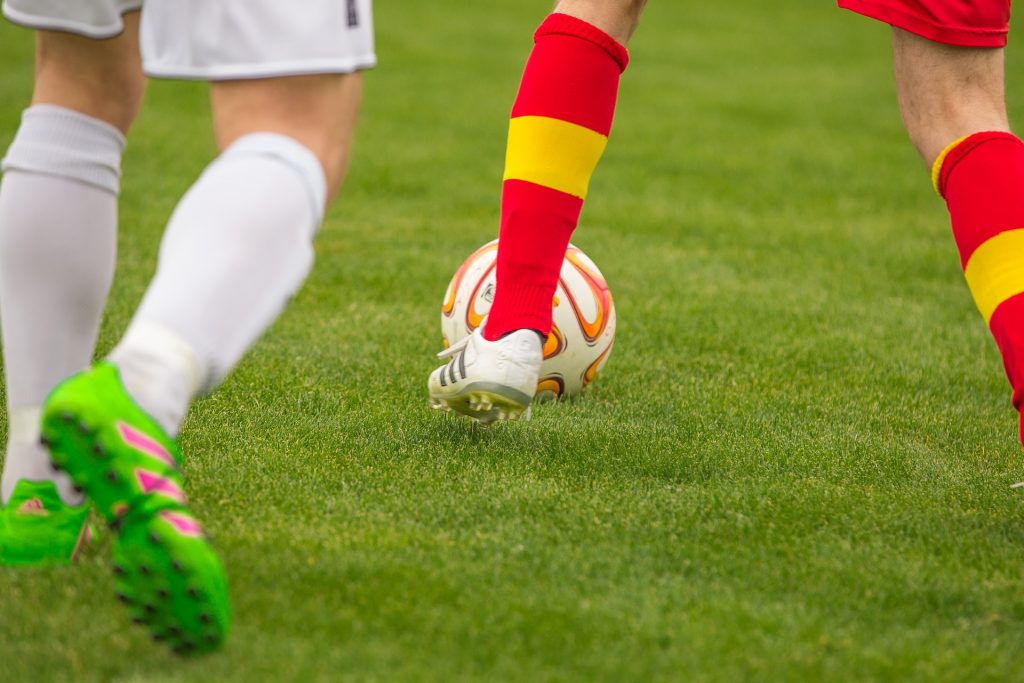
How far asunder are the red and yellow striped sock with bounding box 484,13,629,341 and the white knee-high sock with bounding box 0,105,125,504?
77cm

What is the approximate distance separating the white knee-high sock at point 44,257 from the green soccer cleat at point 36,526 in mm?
16

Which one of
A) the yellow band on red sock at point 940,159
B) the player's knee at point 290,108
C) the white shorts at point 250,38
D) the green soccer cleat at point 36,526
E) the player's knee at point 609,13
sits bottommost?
the green soccer cleat at point 36,526

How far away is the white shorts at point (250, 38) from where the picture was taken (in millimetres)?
1471

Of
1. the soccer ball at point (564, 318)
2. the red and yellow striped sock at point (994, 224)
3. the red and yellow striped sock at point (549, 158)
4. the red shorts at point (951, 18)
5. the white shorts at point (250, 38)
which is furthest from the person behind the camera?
the soccer ball at point (564, 318)

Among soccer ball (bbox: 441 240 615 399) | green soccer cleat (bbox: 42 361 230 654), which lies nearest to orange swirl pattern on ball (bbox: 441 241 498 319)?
soccer ball (bbox: 441 240 615 399)

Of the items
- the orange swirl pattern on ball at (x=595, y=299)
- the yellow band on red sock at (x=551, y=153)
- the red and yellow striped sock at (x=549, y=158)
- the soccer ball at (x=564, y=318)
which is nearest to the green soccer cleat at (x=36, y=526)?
the red and yellow striped sock at (x=549, y=158)

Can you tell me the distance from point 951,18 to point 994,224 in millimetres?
326

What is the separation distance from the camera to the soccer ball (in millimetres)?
2740

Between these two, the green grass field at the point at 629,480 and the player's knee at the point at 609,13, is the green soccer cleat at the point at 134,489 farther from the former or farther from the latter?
the player's knee at the point at 609,13

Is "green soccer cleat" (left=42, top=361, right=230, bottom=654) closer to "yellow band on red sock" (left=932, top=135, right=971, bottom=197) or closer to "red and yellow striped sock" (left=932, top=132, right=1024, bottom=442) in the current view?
"red and yellow striped sock" (left=932, top=132, right=1024, bottom=442)

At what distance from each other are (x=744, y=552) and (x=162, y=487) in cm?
90

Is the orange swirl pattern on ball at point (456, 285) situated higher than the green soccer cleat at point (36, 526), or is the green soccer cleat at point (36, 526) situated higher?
the green soccer cleat at point (36, 526)

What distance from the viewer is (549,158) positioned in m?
2.33

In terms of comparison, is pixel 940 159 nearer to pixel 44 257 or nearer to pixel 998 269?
pixel 998 269
